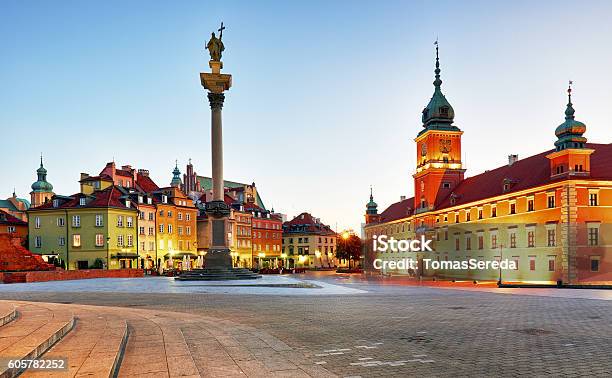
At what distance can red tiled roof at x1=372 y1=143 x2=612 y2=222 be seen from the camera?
5225 centimetres

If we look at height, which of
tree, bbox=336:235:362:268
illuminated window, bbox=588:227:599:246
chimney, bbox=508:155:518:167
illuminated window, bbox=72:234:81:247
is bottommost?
tree, bbox=336:235:362:268

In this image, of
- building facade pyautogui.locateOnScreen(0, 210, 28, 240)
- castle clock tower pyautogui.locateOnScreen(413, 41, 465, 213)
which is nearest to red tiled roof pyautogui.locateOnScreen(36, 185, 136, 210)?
building facade pyautogui.locateOnScreen(0, 210, 28, 240)

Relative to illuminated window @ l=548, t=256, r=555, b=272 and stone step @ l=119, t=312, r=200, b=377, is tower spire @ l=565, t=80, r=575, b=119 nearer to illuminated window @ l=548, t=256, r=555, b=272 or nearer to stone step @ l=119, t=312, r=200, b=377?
illuminated window @ l=548, t=256, r=555, b=272

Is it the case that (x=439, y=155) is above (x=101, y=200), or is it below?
above

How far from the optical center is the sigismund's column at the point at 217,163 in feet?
135

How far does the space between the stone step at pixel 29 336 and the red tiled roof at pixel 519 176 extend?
52851 mm

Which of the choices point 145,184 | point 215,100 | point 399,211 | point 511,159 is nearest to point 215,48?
point 215,100

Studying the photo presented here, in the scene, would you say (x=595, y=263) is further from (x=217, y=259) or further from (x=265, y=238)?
(x=265, y=238)

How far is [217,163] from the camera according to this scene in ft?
139

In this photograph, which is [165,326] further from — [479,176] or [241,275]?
[479,176]

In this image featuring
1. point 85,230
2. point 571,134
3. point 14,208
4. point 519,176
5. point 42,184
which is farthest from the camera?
point 14,208

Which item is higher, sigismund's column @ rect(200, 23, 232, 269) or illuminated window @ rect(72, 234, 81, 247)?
sigismund's column @ rect(200, 23, 232, 269)

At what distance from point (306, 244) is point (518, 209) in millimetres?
Result: 81349

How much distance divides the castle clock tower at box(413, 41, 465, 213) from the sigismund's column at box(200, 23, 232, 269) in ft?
160
